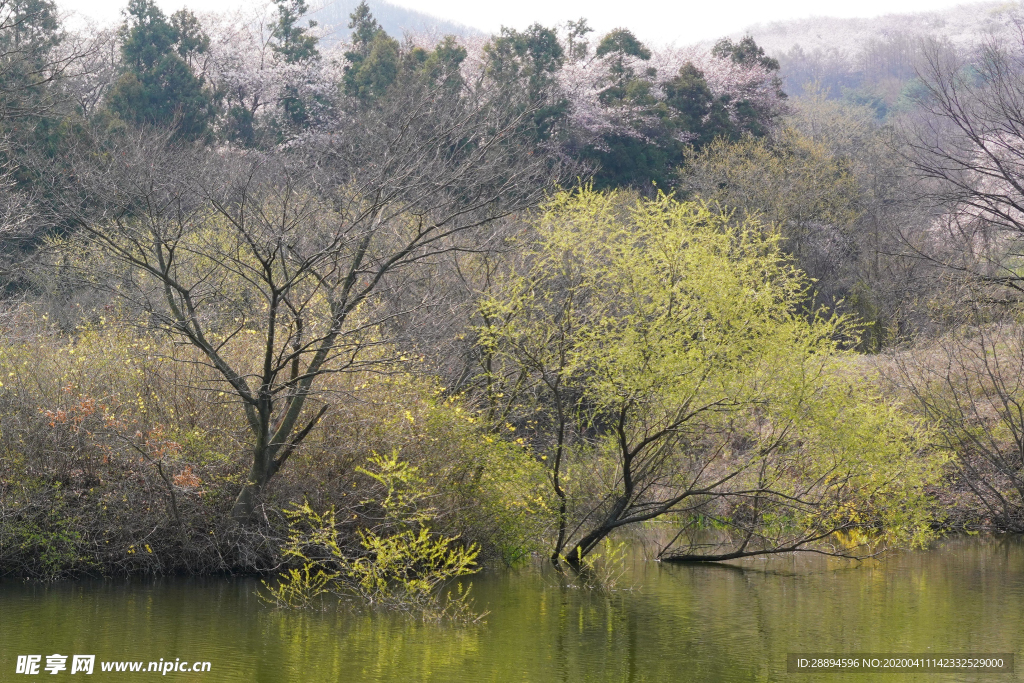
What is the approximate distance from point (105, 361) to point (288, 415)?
2.56 meters

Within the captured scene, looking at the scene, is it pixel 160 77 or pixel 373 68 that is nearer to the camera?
pixel 160 77

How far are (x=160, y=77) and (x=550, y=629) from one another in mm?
29344

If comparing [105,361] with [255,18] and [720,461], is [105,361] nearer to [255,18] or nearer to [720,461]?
[720,461]

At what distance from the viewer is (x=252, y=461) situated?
1447 centimetres

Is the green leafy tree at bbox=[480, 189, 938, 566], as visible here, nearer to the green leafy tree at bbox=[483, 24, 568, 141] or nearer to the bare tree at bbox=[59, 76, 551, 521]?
the bare tree at bbox=[59, 76, 551, 521]

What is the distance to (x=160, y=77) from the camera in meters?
35.8

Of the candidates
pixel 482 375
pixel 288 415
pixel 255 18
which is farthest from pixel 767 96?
pixel 288 415

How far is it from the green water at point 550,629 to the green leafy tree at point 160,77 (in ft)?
72.2

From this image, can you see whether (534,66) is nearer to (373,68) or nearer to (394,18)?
(373,68)

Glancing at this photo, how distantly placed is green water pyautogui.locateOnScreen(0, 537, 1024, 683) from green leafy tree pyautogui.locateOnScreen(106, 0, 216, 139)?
2200 centimetres

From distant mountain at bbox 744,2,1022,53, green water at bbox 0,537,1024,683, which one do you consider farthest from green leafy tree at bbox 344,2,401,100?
distant mountain at bbox 744,2,1022,53

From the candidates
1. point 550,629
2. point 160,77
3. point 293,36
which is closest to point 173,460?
point 550,629

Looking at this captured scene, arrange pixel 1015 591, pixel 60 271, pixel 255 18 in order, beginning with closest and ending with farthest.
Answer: pixel 1015 591 → pixel 60 271 → pixel 255 18

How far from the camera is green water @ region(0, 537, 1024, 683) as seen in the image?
990 cm
